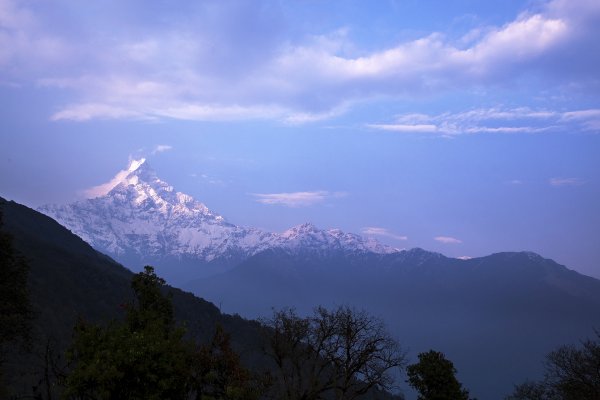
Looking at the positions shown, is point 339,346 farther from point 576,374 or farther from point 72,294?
point 72,294

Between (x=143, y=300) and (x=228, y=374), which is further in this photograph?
(x=143, y=300)

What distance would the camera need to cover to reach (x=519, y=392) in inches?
2409

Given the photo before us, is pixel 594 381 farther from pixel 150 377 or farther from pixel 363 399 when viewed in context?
pixel 363 399

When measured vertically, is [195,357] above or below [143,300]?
below

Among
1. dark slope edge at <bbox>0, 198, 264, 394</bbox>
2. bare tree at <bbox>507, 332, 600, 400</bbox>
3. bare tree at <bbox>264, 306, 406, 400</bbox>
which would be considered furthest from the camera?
dark slope edge at <bbox>0, 198, 264, 394</bbox>

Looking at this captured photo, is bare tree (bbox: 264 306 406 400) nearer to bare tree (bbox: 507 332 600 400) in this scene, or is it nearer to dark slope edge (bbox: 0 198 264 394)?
bare tree (bbox: 507 332 600 400)

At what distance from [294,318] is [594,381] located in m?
27.7

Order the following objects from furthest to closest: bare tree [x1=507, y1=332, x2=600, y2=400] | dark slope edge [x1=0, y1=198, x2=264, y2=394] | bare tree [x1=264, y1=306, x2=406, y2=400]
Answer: dark slope edge [x1=0, y1=198, x2=264, y2=394], bare tree [x1=507, y1=332, x2=600, y2=400], bare tree [x1=264, y1=306, x2=406, y2=400]

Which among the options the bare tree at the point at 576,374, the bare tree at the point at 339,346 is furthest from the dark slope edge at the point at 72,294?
the bare tree at the point at 576,374

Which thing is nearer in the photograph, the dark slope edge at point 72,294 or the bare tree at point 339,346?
the bare tree at point 339,346

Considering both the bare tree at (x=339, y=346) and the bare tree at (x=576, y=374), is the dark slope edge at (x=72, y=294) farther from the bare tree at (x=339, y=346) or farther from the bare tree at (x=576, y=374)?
the bare tree at (x=576, y=374)

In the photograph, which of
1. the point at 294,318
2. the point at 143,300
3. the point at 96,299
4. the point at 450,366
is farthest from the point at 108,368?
the point at 96,299

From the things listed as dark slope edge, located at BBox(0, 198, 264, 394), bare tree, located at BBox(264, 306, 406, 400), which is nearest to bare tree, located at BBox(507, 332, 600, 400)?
bare tree, located at BBox(264, 306, 406, 400)

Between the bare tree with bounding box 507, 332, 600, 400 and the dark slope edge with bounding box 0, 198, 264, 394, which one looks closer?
the bare tree with bounding box 507, 332, 600, 400
